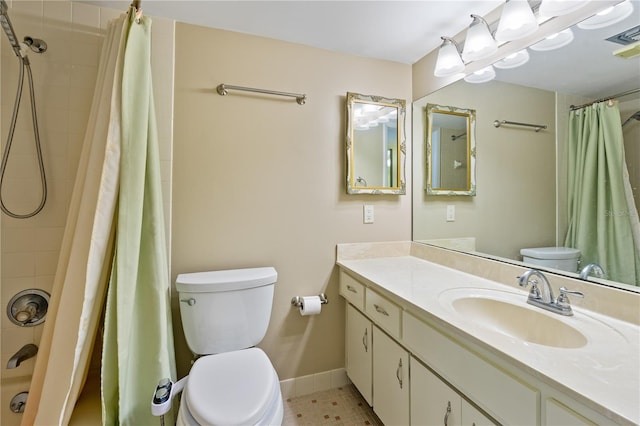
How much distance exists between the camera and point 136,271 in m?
1.16

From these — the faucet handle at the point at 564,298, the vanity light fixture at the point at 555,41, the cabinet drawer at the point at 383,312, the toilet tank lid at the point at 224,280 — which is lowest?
the cabinet drawer at the point at 383,312

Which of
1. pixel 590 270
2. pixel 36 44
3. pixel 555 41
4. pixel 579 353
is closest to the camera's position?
pixel 579 353

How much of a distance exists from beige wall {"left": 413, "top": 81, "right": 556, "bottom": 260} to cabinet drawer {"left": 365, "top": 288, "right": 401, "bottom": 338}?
656 millimetres

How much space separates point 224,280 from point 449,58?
1708mm

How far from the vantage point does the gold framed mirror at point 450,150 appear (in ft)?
5.43

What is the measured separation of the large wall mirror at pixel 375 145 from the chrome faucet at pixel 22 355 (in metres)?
1.81

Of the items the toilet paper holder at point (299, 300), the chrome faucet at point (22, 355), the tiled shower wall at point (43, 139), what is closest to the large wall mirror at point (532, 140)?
the toilet paper holder at point (299, 300)

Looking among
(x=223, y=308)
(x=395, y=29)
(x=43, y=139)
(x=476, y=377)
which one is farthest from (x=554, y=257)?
(x=43, y=139)

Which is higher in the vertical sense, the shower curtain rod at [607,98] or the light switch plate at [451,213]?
the shower curtain rod at [607,98]

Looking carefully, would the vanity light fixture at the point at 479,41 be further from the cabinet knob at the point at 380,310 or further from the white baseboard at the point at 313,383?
the white baseboard at the point at 313,383

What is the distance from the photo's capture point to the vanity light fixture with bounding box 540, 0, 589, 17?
3.37ft

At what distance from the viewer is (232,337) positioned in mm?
1396

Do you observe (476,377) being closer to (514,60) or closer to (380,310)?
(380,310)

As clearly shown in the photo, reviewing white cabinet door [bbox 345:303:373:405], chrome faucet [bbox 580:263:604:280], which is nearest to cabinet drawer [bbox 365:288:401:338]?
white cabinet door [bbox 345:303:373:405]
